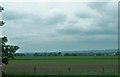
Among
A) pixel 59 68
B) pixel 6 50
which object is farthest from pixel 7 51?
pixel 59 68

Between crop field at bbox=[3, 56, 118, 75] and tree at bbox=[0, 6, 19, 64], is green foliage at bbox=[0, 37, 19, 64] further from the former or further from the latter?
crop field at bbox=[3, 56, 118, 75]

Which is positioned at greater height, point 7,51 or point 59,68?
point 7,51

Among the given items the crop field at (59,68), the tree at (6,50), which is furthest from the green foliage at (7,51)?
the crop field at (59,68)

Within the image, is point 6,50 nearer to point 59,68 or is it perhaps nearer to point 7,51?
point 7,51

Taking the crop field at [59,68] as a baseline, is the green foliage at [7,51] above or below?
above

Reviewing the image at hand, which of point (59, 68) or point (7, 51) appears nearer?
point (7, 51)

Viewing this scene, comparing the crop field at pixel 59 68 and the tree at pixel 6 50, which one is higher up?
the tree at pixel 6 50

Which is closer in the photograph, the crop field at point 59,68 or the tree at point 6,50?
the tree at point 6,50

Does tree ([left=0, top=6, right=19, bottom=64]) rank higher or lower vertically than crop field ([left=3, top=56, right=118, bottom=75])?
higher

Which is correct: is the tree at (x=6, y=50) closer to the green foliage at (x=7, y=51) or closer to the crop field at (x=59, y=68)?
the green foliage at (x=7, y=51)

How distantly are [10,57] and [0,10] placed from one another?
4.19 m

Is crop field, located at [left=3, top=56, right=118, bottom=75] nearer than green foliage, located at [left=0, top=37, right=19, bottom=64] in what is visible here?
A: No

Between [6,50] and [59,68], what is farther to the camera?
[59,68]

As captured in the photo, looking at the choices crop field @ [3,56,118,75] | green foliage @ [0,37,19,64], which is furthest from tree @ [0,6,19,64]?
crop field @ [3,56,118,75]
